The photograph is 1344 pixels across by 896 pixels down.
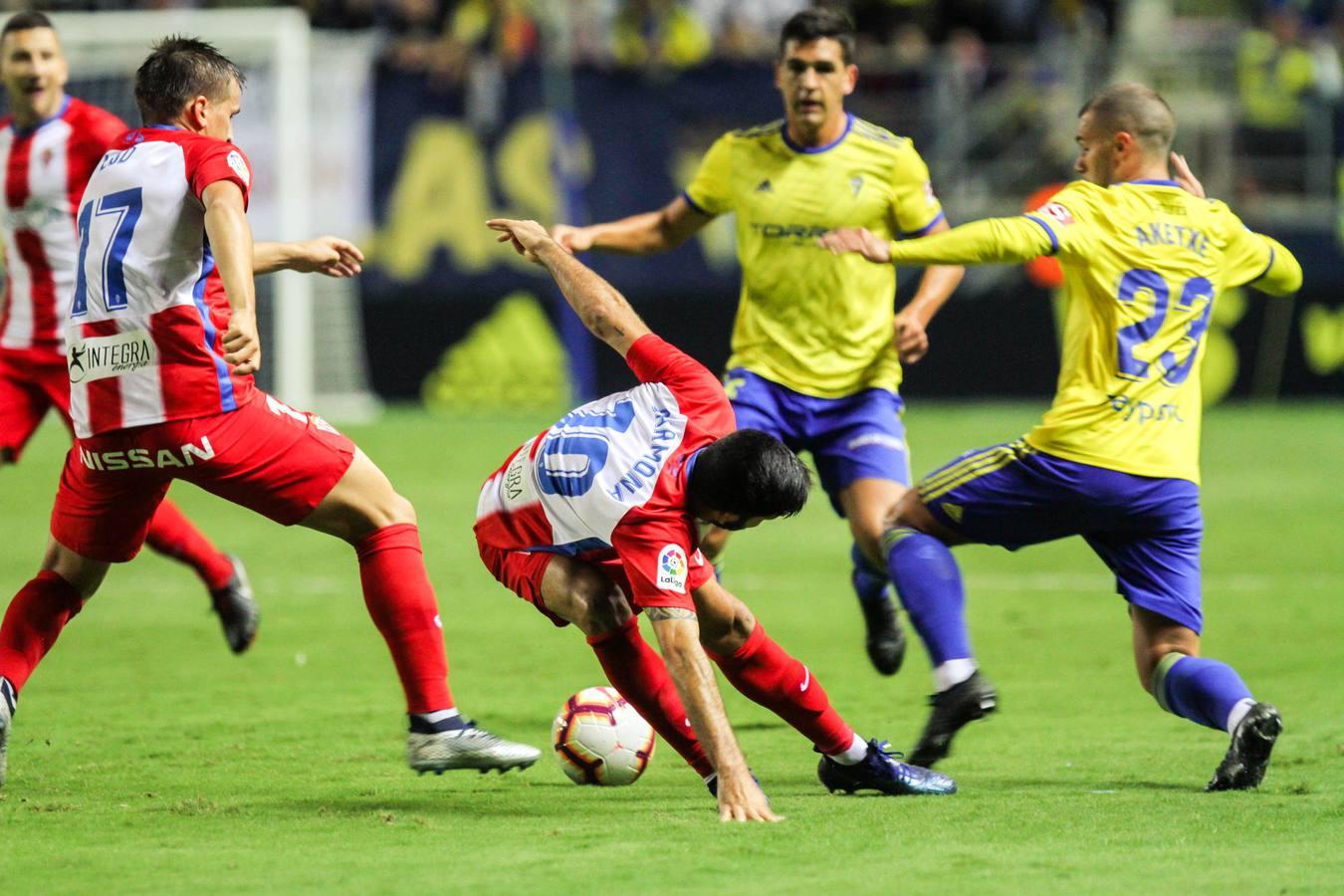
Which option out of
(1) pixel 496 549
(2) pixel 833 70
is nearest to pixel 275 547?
(2) pixel 833 70

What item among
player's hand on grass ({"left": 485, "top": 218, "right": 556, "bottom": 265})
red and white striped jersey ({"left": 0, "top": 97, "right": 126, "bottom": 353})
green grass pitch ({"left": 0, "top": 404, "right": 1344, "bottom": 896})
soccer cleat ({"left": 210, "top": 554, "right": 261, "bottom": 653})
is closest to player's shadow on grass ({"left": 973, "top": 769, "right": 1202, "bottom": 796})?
green grass pitch ({"left": 0, "top": 404, "right": 1344, "bottom": 896})

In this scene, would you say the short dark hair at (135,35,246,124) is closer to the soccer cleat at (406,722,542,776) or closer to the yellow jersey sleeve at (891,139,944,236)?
the soccer cleat at (406,722,542,776)

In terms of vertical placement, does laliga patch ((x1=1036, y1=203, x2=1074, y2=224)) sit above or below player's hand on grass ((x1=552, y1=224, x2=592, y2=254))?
above

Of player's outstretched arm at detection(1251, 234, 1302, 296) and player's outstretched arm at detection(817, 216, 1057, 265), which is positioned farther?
player's outstretched arm at detection(1251, 234, 1302, 296)

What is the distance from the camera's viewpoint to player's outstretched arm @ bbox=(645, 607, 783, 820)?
4.75 metres

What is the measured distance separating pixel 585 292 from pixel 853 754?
4.90 ft

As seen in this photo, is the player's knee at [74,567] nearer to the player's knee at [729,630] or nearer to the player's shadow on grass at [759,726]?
the player's knee at [729,630]

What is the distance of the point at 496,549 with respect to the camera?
5.48 metres

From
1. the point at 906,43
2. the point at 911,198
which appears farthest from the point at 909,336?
the point at 906,43

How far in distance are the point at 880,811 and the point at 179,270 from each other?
244 centimetres

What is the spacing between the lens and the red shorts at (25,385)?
25.3 ft

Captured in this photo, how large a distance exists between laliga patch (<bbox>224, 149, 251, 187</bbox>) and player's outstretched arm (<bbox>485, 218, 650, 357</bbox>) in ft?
2.38

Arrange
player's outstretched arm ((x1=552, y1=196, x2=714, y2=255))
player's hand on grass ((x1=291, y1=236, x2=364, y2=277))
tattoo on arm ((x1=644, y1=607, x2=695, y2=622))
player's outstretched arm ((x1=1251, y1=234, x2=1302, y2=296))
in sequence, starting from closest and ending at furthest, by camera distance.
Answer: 1. tattoo on arm ((x1=644, y1=607, x2=695, y2=622))
2. player's hand on grass ((x1=291, y1=236, x2=364, y2=277))
3. player's outstretched arm ((x1=1251, y1=234, x2=1302, y2=296))
4. player's outstretched arm ((x1=552, y1=196, x2=714, y2=255))

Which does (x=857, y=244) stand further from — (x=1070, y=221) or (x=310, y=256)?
(x=310, y=256)
